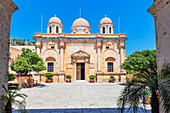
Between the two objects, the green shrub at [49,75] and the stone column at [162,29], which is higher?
the stone column at [162,29]

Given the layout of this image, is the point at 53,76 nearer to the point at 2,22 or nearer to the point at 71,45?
the point at 71,45

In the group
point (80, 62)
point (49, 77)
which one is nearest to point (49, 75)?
point (49, 77)

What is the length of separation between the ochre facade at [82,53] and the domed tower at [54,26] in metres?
6.82

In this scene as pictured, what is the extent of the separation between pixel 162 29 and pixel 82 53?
17.4 m

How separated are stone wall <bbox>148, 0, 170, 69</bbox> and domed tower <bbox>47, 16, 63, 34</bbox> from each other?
25655 mm

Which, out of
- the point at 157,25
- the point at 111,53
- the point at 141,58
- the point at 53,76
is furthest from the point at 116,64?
the point at 157,25

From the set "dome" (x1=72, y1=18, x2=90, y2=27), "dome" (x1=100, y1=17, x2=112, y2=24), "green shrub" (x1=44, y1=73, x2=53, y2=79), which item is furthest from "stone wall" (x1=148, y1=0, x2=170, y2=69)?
"dome" (x1=72, y1=18, x2=90, y2=27)

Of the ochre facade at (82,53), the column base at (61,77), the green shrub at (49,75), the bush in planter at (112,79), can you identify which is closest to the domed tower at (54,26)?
the ochre facade at (82,53)

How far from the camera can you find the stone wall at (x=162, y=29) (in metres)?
3.68

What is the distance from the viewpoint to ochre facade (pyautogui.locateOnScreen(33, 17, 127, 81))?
20844 millimetres

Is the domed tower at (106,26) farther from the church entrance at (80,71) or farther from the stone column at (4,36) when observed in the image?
the stone column at (4,36)

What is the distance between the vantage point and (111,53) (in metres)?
21.4

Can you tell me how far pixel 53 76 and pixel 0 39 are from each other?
17.1 m

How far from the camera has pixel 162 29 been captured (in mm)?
3938
